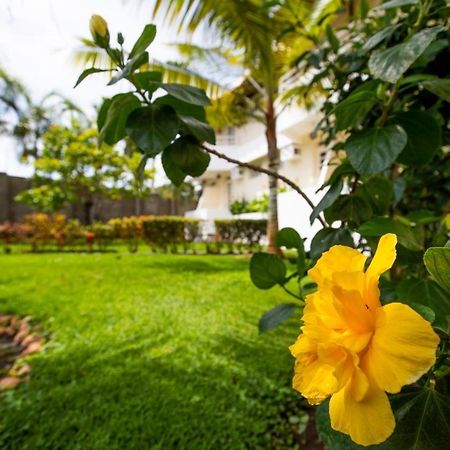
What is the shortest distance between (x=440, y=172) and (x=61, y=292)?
373cm

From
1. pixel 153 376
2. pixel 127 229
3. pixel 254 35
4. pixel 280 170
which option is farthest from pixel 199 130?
pixel 280 170

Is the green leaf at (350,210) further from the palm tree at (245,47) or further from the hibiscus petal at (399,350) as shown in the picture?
the palm tree at (245,47)

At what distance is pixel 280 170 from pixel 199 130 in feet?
39.5

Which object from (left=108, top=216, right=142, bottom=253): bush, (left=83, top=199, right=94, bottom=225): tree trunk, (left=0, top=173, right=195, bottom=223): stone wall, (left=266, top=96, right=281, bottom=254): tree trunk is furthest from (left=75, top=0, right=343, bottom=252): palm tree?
(left=0, top=173, right=195, bottom=223): stone wall

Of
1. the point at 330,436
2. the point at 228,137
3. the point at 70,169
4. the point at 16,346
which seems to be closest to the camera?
the point at 330,436

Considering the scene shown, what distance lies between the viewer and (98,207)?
15930 mm

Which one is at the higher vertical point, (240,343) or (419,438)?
(419,438)

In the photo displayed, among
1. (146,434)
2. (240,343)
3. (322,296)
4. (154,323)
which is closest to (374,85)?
(322,296)

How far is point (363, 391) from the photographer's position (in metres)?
0.24

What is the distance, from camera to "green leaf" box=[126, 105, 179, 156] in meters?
0.54

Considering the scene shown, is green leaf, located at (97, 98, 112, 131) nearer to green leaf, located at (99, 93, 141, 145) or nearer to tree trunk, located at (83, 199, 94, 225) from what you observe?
green leaf, located at (99, 93, 141, 145)

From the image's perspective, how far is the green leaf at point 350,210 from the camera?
2.25 feet

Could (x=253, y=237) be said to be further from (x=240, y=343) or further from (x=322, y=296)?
(x=322, y=296)

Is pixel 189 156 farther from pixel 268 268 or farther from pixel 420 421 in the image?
pixel 420 421
